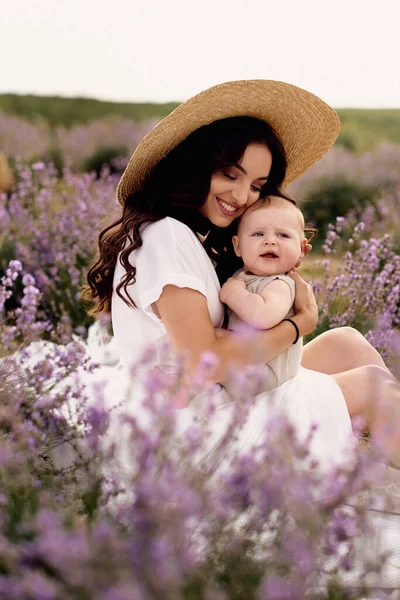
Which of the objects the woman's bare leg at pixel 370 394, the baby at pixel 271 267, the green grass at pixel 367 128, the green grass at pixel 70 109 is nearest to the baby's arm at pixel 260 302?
the baby at pixel 271 267

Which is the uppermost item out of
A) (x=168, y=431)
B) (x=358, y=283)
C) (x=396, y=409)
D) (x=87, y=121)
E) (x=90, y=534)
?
(x=168, y=431)

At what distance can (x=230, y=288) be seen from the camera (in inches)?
92.0

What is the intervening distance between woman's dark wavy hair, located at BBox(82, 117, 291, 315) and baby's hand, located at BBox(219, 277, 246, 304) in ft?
0.97

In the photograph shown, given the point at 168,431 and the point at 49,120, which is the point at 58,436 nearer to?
the point at 168,431

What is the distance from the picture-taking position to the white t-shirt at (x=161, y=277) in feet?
7.29

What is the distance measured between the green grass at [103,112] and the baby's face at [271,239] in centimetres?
1342

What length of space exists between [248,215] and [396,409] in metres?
0.82

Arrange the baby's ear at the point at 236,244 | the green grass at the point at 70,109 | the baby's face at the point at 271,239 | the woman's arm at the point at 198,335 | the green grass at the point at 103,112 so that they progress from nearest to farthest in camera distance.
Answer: the woman's arm at the point at 198,335 < the baby's face at the point at 271,239 < the baby's ear at the point at 236,244 < the green grass at the point at 103,112 < the green grass at the point at 70,109

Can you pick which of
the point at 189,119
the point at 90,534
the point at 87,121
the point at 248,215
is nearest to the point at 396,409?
the point at 248,215

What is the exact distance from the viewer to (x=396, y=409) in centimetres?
241

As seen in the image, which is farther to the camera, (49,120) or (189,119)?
(49,120)

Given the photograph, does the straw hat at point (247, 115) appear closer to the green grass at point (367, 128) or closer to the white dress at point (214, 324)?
the white dress at point (214, 324)

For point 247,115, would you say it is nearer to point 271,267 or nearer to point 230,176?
point 230,176

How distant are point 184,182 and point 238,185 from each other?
0.71 ft
